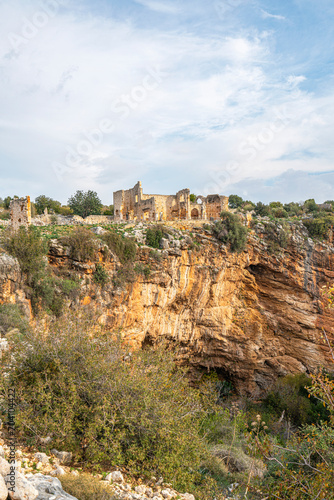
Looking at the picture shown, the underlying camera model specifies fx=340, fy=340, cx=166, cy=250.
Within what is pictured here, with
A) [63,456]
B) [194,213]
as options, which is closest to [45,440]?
[63,456]

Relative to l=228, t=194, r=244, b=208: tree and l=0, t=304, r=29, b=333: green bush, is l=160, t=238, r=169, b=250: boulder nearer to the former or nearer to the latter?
l=0, t=304, r=29, b=333: green bush

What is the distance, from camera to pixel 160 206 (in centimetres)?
3247

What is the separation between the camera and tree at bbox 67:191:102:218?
153ft

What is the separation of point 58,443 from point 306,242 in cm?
2640

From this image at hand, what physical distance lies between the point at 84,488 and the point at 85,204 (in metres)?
44.4

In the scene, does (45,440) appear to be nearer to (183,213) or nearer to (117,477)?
(117,477)

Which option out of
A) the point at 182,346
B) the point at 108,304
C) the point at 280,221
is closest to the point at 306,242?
the point at 280,221

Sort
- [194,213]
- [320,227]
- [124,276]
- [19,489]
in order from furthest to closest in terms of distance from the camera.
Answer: [194,213] → [320,227] → [124,276] → [19,489]

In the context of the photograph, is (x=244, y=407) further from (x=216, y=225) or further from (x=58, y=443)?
(x=58, y=443)

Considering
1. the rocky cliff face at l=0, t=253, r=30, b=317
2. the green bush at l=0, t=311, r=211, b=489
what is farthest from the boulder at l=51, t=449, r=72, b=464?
the rocky cliff face at l=0, t=253, r=30, b=317

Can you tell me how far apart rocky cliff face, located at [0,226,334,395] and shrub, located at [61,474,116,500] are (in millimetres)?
13285

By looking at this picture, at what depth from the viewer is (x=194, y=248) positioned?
23.0m

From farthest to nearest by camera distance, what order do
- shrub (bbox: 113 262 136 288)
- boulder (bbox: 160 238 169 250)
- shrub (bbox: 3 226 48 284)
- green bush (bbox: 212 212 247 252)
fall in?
green bush (bbox: 212 212 247 252) → boulder (bbox: 160 238 169 250) → shrub (bbox: 113 262 136 288) → shrub (bbox: 3 226 48 284)

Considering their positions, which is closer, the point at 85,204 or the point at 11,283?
the point at 11,283
